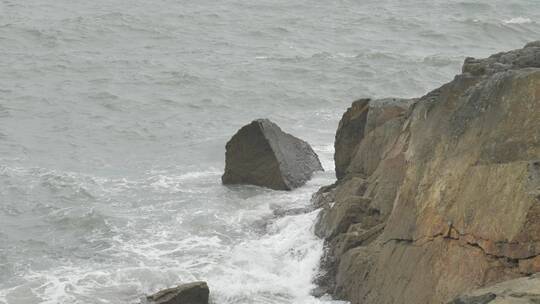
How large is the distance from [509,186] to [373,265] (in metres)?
3.11

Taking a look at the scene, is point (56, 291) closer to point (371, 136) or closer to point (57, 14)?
point (371, 136)

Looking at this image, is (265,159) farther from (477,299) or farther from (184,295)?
(477,299)

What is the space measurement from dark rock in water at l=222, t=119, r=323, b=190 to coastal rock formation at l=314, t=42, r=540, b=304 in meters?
4.72

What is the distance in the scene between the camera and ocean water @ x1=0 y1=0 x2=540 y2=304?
15555mm

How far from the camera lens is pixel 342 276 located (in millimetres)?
13570

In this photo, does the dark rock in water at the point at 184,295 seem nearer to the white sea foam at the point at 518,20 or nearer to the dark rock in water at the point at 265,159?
the dark rock in water at the point at 265,159

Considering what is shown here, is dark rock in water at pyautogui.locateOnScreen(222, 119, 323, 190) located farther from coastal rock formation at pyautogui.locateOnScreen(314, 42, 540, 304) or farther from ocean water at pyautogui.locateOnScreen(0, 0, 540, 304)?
coastal rock formation at pyautogui.locateOnScreen(314, 42, 540, 304)

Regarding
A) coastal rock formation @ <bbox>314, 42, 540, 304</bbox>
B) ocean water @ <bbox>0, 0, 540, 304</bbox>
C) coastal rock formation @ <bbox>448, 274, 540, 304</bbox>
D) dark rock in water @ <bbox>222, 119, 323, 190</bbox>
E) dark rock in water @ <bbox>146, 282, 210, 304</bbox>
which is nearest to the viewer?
coastal rock formation @ <bbox>448, 274, 540, 304</bbox>

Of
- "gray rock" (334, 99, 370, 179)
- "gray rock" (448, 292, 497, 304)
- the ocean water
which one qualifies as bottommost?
the ocean water

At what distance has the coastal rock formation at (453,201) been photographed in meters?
10.1

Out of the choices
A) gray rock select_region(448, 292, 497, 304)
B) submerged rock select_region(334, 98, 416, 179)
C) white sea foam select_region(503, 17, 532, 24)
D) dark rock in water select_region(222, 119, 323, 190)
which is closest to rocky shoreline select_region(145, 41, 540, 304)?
gray rock select_region(448, 292, 497, 304)

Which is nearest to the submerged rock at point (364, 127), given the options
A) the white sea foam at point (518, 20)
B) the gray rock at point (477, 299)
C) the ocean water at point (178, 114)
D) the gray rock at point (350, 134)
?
the gray rock at point (350, 134)

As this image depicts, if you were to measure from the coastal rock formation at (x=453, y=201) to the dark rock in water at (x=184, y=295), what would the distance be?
2002mm

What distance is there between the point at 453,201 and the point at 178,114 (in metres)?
17.9
